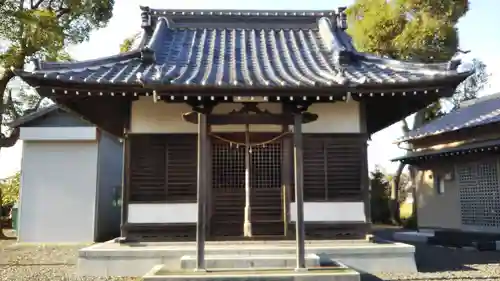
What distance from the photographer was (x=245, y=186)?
820cm

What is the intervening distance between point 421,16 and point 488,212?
8.58 meters

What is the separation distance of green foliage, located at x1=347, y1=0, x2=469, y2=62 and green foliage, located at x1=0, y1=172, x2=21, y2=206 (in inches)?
611

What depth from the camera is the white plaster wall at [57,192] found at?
1295cm

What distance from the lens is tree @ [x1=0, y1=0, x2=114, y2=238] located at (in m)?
13.1

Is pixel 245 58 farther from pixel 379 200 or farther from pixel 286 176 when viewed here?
pixel 379 200

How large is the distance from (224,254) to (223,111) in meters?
2.59

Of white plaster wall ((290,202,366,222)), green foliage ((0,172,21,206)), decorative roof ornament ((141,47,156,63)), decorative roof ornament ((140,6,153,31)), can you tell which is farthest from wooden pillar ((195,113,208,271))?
green foliage ((0,172,21,206))

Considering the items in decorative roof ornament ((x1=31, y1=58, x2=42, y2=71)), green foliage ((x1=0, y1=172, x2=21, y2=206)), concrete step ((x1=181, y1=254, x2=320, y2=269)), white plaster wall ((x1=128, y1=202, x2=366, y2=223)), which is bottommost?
concrete step ((x1=181, y1=254, x2=320, y2=269))

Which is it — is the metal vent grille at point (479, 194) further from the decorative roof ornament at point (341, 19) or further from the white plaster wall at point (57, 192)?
the white plaster wall at point (57, 192)

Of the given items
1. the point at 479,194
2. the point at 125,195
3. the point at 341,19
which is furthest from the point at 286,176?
the point at 479,194

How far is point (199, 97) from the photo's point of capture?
671cm

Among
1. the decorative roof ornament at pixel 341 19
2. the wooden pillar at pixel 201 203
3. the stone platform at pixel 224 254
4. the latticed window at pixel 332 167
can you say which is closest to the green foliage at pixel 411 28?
the decorative roof ornament at pixel 341 19

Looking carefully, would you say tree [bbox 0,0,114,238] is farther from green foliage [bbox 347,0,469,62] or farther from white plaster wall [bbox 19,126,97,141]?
green foliage [bbox 347,0,469,62]

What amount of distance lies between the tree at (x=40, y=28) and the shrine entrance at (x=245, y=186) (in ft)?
25.9
